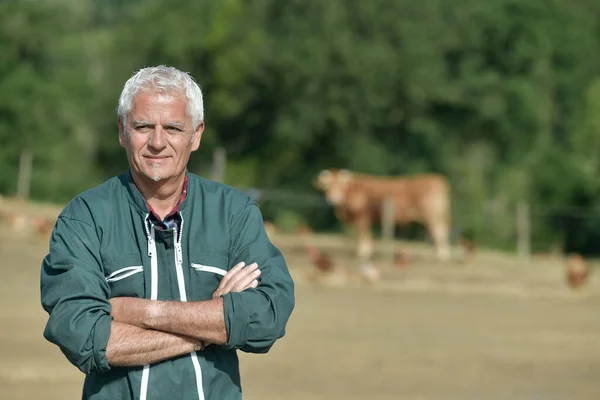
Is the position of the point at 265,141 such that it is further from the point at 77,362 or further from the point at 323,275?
the point at 77,362

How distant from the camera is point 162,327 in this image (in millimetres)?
2824

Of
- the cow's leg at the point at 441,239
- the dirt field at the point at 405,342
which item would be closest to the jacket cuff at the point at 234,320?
the dirt field at the point at 405,342

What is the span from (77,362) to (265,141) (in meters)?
40.7

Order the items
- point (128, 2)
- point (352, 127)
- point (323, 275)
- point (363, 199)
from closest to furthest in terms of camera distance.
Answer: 1. point (323, 275)
2. point (363, 199)
3. point (352, 127)
4. point (128, 2)

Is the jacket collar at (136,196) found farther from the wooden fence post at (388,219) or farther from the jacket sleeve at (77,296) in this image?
the wooden fence post at (388,219)

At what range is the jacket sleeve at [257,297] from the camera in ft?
9.29

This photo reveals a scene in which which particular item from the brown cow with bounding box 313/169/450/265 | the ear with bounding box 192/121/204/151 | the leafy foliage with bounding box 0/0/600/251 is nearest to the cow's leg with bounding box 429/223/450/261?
the brown cow with bounding box 313/169/450/265

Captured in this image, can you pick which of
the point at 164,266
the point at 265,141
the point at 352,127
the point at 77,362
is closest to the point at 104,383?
the point at 77,362

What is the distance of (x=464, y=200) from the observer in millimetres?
34250

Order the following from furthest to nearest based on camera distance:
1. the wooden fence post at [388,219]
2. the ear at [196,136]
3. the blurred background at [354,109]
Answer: the blurred background at [354,109] < the wooden fence post at [388,219] < the ear at [196,136]

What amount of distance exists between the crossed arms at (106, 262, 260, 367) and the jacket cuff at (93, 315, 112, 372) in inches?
0.8

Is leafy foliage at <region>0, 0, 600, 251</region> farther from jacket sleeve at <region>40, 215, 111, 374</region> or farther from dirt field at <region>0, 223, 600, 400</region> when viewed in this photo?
jacket sleeve at <region>40, 215, 111, 374</region>

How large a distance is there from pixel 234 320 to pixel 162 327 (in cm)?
17

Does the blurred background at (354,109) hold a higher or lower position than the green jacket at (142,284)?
higher
